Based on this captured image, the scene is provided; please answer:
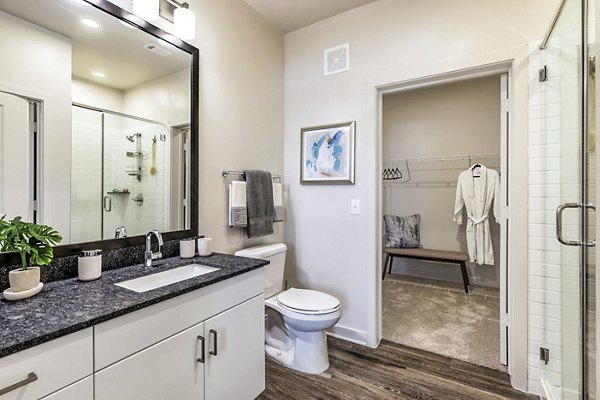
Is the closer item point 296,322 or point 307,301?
point 296,322

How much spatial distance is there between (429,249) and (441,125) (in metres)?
1.67

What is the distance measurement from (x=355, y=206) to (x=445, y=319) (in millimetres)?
1457

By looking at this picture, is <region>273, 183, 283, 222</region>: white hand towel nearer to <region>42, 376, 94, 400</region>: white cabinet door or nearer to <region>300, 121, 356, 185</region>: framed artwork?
<region>300, 121, 356, 185</region>: framed artwork

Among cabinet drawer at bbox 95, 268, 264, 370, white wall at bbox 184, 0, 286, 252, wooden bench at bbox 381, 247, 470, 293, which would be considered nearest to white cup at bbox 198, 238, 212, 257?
white wall at bbox 184, 0, 286, 252

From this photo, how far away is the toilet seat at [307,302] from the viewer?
1.84 metres

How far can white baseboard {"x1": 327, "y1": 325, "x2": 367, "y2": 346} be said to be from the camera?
2.29 metres

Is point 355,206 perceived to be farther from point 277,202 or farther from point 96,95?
point 96,95

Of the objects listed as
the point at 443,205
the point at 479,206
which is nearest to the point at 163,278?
the point at 479,206

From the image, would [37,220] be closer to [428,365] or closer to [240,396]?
[240,396]

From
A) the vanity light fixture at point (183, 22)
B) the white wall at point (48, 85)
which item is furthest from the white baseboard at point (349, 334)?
A: the vanity light fixture at point (183, 22)

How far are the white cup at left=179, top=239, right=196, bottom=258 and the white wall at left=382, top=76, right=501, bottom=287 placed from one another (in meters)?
3.14

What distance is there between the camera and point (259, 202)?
7.32 ft

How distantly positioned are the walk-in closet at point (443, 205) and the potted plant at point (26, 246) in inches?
98.9

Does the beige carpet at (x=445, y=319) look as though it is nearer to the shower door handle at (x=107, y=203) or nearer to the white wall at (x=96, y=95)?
the shower door handle at (x=107, y=203)
